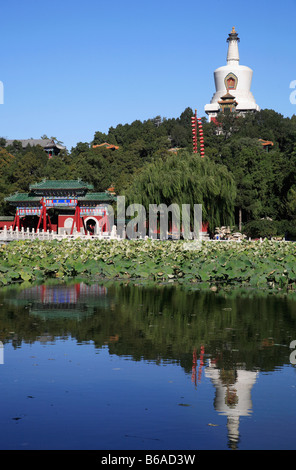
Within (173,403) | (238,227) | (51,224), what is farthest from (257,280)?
(51,224)

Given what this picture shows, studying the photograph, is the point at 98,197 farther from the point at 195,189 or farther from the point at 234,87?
the point at 234,87

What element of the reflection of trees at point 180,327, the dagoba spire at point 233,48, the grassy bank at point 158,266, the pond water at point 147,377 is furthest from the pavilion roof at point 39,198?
the dagoba spire at point 233,48

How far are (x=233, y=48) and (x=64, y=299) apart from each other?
244ft

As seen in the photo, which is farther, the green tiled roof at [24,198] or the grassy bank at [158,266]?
the green tiled roof at [24,198]

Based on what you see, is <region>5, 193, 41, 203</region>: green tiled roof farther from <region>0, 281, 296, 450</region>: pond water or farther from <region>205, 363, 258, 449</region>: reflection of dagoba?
<region>205, 363, 258, 449</region>: reflection of dagoba

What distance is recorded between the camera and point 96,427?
14.6 feet

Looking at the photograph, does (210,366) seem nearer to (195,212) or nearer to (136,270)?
(136,270)

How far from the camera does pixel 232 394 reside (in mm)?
5242

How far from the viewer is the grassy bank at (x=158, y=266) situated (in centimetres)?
1362

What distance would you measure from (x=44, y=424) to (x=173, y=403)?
3.38 feet

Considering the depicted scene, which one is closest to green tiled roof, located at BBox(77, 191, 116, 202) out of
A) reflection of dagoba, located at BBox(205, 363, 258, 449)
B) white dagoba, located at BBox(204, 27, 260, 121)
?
reflection of dagoba, located at BBox(205, 363, 258, 449)

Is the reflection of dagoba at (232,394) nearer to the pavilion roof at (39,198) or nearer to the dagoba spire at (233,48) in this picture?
the pavilion roof at (39,198)

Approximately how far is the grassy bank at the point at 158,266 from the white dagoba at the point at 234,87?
194ft

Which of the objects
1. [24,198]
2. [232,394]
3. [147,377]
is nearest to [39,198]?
[24,198]
